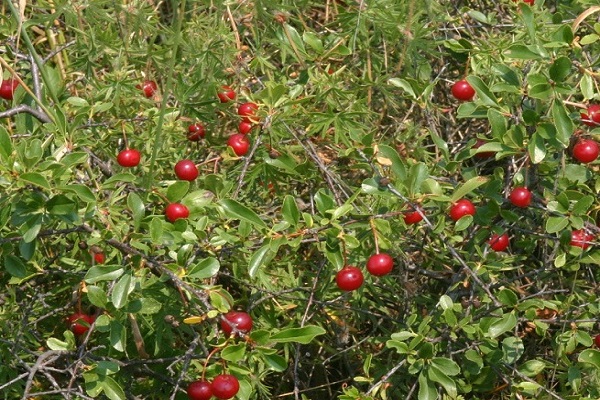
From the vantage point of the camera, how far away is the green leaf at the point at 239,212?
1.89 metres

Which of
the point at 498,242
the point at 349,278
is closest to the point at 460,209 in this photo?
the point at 498,242

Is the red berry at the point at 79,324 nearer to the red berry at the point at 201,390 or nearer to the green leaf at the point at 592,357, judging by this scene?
the red berry at the point at 201,390

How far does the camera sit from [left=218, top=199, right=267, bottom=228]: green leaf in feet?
6.21

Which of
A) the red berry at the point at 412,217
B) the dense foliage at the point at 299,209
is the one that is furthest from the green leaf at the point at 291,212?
the red berry at the point at 412,217

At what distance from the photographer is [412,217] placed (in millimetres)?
2010

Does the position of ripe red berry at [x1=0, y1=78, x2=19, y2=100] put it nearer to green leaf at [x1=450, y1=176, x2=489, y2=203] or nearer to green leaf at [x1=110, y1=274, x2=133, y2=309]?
green leaf at [x1=110, y1=274, x2=133, y2=309]

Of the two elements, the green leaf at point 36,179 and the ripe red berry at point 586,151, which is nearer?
the green leaf at point 36,179

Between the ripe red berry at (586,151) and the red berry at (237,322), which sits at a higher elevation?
the ripe red berry at (586,151)

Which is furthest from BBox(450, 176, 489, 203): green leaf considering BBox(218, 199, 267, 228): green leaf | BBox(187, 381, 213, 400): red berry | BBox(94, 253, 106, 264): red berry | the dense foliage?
BBox(94, 253, 106, 264): red berry

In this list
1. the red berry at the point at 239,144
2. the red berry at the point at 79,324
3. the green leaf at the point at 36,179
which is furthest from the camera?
the red berry at the point at 239,144

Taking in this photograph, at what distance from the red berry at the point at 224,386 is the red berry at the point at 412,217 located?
51 centimetres

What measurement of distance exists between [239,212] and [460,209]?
47cm

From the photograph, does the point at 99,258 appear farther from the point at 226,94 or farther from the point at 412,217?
the point at 412,217

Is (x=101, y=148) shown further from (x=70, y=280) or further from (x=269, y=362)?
(x=269, y=362)
